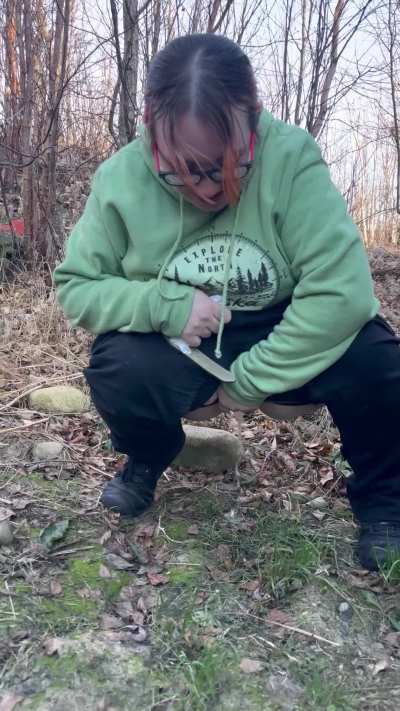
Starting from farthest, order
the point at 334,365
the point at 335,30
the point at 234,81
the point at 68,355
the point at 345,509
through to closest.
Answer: the point at 335,30
the point at 68,355
the point at 345,509
the point at 334,365
the point at 234,81

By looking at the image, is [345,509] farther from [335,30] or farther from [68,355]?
[335,30]

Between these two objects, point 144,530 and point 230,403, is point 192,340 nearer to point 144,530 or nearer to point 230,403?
point 230,403

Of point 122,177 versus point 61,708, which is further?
point 122,177

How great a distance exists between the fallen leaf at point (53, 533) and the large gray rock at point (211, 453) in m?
0.58

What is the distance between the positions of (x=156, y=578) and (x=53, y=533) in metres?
0.35

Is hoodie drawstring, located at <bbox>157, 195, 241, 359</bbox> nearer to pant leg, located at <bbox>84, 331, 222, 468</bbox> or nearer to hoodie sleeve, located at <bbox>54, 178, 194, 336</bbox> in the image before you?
hoodie sleeve, located at <bbox>54, 178, 194, 336</bbox>

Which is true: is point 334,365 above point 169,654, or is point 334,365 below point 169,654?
above

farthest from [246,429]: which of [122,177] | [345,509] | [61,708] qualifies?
[61,708]

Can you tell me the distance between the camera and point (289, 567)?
1.99 meters

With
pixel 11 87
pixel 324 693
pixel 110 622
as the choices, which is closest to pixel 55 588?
pixel 110 622

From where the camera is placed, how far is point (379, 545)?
200 centimetres

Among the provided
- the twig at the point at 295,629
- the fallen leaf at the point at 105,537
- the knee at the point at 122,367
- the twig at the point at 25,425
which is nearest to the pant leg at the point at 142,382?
the knee at the point at 122,367

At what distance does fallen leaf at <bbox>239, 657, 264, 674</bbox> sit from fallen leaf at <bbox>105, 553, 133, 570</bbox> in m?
0.46

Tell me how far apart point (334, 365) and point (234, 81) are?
2.37ft
